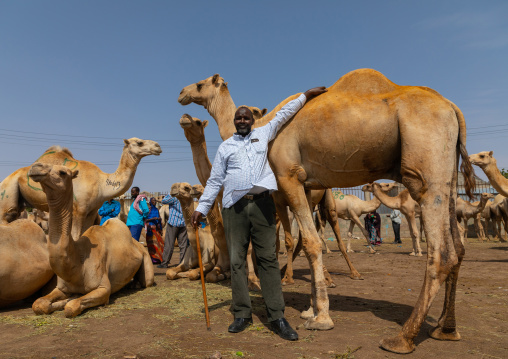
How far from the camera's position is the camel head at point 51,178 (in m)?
4.61

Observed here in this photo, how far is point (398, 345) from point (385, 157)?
1859mm

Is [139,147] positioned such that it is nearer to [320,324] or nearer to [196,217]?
[196,217]

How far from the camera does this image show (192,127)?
7.50 meters

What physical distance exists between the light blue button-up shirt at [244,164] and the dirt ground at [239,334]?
1.44m

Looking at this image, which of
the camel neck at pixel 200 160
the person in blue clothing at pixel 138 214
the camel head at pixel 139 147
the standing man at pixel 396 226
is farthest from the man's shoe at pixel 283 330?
the standing man at pixel 396 226

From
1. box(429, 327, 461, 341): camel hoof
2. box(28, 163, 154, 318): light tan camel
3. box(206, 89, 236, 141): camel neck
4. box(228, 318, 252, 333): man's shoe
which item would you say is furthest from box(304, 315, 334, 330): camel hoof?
box(206, 89, 236, 141): camel neck

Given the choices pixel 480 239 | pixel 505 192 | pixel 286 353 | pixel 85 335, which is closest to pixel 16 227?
pixel 85 335

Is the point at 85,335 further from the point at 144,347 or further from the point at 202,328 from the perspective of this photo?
the point at 202,328

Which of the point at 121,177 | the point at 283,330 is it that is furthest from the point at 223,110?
the point at 283,330

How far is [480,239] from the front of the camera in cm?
1938

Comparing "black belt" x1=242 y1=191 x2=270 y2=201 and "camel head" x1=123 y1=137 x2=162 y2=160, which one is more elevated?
"camel head" x1=123 y1=137 x2=162 y2=160

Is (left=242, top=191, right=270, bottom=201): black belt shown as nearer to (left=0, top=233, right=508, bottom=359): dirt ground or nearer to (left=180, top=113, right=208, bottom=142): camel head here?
(left=0, top=233, right=508, bottom=359): dirt ground

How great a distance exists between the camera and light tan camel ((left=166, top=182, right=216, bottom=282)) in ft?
25.4

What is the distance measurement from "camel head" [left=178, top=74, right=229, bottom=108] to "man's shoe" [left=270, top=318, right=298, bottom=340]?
14.5ft
